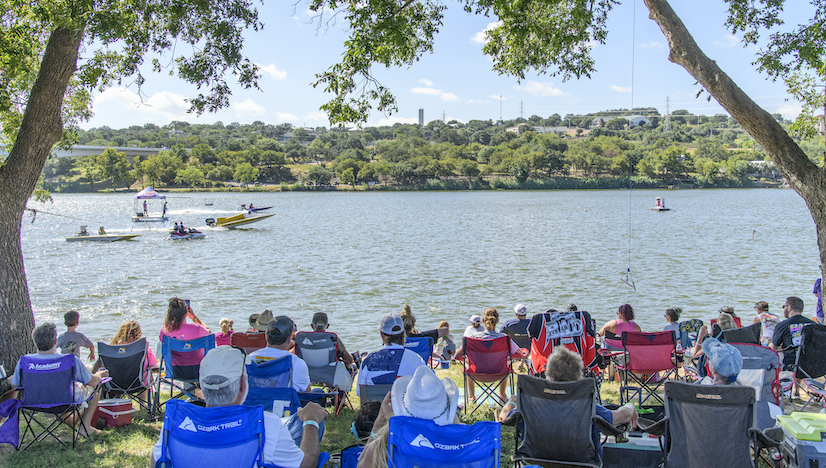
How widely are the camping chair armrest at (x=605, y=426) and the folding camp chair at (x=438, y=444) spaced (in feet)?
3.70

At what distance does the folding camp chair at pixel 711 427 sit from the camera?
11.1 ft

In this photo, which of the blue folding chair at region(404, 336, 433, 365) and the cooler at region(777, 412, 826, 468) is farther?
the blue folding chair at region(404, 336, 433, 365)

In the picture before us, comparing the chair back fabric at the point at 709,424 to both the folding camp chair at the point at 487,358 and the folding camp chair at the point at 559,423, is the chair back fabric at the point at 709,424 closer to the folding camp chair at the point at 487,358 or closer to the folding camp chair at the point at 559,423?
the folding camp chair at the point at 559,423

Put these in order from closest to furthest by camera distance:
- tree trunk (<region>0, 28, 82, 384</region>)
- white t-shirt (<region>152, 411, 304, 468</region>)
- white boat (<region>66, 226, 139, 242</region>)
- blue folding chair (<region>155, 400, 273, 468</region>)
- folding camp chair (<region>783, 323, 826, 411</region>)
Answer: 1. blue folding chair (<region>155, 400, 273, 468</region>)
2. white t-shirt (<region>152, 411, 304, 468</region>)
3. folding camp chair (<region>783, 323, 826, 411</region>)
4. tree trunk (<region>0, 28, 82, 384</region>)
5. white boat (<region>66, 226, 139, 242</region>)

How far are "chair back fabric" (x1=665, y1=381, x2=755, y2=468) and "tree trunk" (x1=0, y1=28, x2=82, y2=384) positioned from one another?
6.40 meters

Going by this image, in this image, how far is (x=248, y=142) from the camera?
17550 centimetres

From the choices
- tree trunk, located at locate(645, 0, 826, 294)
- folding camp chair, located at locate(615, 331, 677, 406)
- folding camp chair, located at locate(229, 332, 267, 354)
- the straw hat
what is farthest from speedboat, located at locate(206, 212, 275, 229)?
the straw hat

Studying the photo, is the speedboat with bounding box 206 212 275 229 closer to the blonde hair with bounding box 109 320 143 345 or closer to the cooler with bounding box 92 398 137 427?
the blonde hair with bounding box 109 320 143 345

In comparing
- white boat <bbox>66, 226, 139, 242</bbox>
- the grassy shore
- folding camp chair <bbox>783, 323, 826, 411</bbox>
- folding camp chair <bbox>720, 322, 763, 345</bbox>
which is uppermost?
folding camp chair <bbox>720, 322, 763, 345</bbox>

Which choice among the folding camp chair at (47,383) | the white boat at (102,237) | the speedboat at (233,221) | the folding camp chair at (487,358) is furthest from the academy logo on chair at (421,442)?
the speedboat at (233,221)

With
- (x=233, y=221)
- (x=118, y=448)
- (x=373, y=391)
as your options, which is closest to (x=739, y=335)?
(x=373, y=391)

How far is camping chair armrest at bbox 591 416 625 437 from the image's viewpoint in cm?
352

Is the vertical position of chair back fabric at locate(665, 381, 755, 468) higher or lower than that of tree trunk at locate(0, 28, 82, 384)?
lower

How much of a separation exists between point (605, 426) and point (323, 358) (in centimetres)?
277
